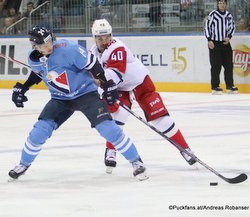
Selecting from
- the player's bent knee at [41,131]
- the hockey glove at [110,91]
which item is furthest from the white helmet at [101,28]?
the player's bent knee at [41,131]

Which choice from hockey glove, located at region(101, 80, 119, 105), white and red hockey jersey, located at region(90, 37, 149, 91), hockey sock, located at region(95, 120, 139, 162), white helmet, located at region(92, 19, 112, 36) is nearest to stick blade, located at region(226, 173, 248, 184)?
hockey sock, located at region(95, 120, 139, 162)

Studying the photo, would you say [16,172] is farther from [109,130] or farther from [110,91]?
[110,91]

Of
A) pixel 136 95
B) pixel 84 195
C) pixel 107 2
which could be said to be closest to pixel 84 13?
pixel 107 2

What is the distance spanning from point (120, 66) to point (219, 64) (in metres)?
7.03

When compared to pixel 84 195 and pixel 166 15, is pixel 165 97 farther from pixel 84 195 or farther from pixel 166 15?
pixel 84 195

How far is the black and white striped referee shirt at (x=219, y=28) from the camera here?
13.3 m

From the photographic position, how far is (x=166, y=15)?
1451 centimetres

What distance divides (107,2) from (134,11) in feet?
2.29

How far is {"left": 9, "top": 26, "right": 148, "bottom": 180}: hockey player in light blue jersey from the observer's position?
19.3 feet

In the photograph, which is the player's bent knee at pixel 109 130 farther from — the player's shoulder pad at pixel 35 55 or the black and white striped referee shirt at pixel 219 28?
the black and white striped referee shirt at pixel 219 28

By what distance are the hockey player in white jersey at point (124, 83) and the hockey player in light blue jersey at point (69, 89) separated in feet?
0.91

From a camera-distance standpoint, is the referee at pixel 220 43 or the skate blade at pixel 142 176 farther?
the referee at pixel 220 43

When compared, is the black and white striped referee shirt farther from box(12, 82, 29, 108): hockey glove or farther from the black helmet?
the black helmet

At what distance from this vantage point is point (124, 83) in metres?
6.46
